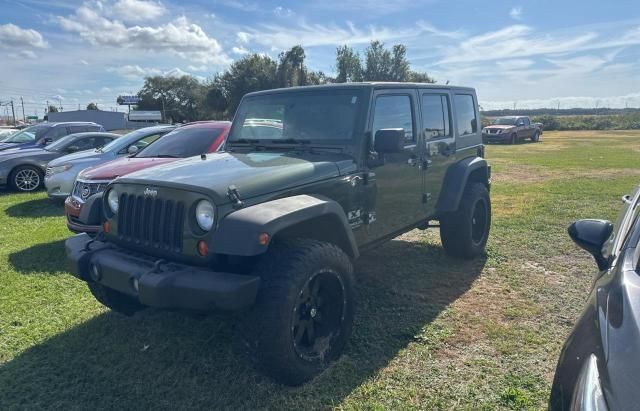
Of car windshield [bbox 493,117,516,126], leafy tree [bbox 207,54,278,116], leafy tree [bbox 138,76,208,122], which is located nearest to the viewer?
car windshield [bbox 493,117,516,126]

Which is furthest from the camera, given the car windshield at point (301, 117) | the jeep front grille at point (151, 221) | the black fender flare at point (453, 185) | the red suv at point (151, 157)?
the red suv at point (151, 157)

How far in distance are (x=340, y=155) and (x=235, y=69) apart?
4349 cm

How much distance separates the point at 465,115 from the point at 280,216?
3601 mm

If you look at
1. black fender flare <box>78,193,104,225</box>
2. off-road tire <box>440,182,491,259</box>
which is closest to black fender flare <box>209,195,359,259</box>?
black fender flare <box>78,193,104,225</box>

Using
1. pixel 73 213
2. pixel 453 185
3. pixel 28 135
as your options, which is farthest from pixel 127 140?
pixel 28 135

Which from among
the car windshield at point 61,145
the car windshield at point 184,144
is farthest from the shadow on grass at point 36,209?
the car windshield at point 184,144

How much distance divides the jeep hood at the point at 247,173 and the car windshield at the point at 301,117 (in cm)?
23

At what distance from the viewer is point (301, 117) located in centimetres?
415

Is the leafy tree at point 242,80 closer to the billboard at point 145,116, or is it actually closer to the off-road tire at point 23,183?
the billboard at point 145,116

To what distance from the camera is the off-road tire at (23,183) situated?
1080 centimetres

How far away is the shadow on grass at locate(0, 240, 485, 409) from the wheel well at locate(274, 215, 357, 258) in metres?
0.77

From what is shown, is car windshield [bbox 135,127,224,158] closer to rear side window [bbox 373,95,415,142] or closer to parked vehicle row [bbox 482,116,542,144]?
rear side window [bbox 373,95,415,142]

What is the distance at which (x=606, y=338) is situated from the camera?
5.44 feet

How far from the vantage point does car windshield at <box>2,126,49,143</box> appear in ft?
44.7
